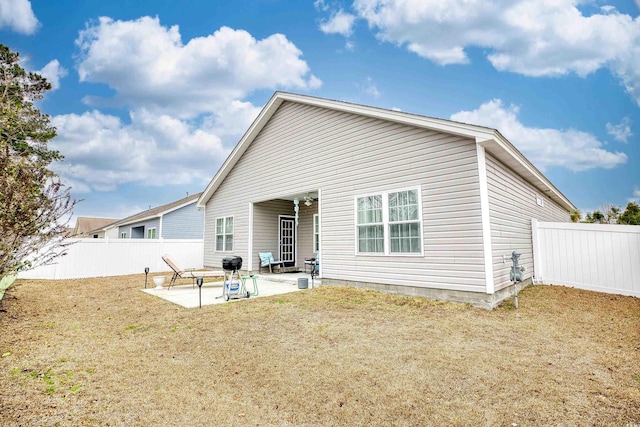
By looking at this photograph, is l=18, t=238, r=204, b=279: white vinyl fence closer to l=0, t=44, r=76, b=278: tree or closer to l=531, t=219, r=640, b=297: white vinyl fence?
l=0, t=44, r=76, b=278: tree

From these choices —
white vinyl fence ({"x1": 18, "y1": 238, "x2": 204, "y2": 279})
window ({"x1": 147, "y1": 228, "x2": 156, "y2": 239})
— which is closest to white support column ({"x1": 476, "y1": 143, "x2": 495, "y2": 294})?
white vinyl fence ({"x1": 18, "y1": 238, "x2": 204, "y2": 279})

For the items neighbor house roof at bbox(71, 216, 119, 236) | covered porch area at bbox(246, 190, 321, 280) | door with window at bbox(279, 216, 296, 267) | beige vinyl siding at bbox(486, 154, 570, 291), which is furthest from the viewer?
neighbor house roof at bbox(71, 216, 119, 236)

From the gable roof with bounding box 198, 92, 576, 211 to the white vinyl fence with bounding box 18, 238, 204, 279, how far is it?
169 inches

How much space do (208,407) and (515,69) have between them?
65.2 feet

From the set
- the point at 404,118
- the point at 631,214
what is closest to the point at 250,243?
the point at 404,118

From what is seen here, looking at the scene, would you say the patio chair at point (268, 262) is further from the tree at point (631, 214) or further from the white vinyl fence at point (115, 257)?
the tree at point (631, 214)

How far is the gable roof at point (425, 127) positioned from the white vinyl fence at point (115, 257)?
4.29 m

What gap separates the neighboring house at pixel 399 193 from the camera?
653cm

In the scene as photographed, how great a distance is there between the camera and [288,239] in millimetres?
13672

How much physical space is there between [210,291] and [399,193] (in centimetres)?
622

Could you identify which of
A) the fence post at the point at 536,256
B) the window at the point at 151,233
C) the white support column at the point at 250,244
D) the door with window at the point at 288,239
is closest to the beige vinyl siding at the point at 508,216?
the fence post at the point at 536,256

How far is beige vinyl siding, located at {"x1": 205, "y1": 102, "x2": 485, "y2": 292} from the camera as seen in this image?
21.7 feet

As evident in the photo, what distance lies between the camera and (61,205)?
16.5ft

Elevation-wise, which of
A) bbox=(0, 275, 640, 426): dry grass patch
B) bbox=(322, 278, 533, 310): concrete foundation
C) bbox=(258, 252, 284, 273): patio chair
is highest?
bbox=(258, 252, 284, 273): patio chair
